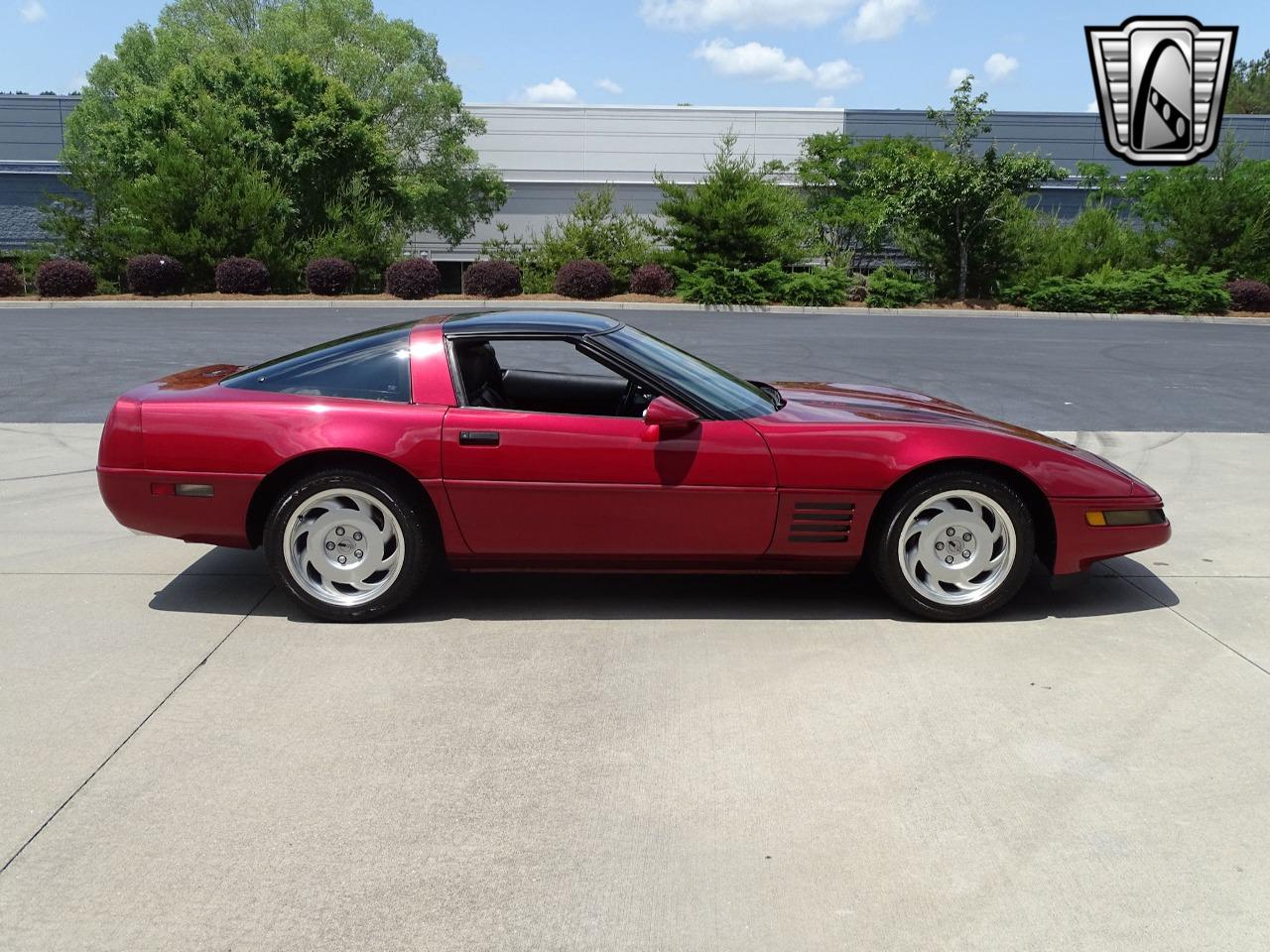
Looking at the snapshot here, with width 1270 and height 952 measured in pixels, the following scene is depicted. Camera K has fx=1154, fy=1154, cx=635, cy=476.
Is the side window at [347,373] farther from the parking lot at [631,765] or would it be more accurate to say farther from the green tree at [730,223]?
the green tree at [730,223]

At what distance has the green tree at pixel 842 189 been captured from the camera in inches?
1288

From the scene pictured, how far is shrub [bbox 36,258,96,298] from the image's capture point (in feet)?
84.2

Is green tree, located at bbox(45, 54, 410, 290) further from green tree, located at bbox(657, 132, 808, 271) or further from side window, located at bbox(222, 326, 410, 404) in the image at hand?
side window, located at bbox(222, 326, 410, 404)

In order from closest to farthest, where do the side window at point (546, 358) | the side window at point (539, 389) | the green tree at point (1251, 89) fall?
1. the side window at point (539, 389)
2. the side window at point (546, 358)
3. the green tree at point (1251, 89)

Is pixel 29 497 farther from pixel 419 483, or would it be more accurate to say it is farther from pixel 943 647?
pixel 943 647

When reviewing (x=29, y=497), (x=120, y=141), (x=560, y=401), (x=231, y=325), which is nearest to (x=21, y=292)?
(x=120, y=141)

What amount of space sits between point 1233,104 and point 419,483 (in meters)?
107

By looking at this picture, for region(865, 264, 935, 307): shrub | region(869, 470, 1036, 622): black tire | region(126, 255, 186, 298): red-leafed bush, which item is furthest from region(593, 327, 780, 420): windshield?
region(126, 255, 186, 298): red-leafed bush

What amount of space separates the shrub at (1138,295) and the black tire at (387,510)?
24.0 meters

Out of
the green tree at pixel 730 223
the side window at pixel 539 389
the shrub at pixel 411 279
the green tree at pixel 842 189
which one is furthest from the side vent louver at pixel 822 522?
the green tree at pixel 842 189

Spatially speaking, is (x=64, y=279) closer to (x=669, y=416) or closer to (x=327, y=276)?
(x=327, y=276)

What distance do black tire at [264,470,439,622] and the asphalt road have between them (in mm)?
5801

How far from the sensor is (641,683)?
14.3ft

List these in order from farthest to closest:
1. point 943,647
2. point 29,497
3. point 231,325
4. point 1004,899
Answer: point 231,325, point 29,497, point 943,647, point 1004,899
